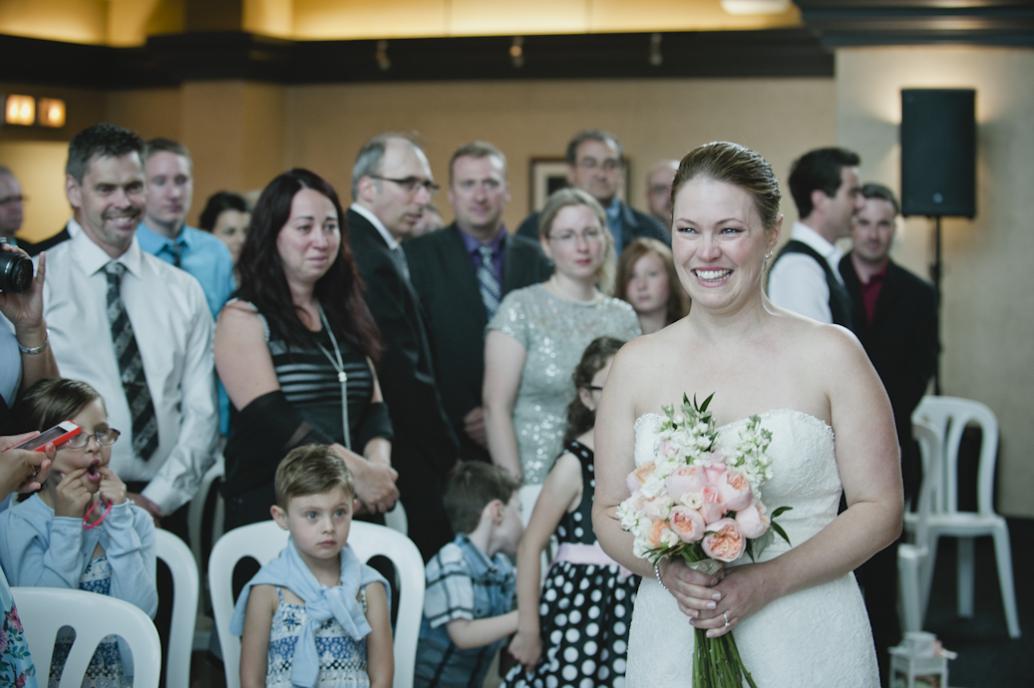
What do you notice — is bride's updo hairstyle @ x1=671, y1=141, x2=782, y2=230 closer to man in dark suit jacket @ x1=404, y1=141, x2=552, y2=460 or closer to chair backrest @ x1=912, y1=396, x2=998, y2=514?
man in dark suit jacket @ x1=404, y1=141, x2=552, y2=460

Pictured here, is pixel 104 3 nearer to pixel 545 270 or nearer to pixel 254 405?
pixel 545 270

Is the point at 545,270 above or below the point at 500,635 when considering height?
above

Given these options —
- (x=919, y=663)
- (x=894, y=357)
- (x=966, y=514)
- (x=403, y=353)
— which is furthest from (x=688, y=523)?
(x=966, y=514)

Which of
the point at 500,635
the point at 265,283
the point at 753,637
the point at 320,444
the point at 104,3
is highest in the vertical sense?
the point at 104,3

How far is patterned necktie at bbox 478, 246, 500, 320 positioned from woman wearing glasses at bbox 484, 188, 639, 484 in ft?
1.89

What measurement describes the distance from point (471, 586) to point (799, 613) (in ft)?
4.80

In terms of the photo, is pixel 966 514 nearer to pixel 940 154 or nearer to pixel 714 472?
pixel 940 154

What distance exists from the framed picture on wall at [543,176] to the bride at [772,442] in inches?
284

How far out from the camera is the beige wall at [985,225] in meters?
8.23

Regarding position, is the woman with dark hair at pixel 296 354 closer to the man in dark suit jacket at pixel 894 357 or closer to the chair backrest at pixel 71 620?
the chair backrest at pixel 71 620

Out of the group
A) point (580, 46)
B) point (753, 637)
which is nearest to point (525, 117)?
point (580, 46)

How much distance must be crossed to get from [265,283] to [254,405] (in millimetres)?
351

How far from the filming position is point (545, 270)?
545cm

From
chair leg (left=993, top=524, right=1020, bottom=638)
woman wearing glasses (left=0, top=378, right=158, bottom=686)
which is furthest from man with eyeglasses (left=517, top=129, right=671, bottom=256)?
woman wearing glasses (left=0, top=378, right=158, bottom=686)
